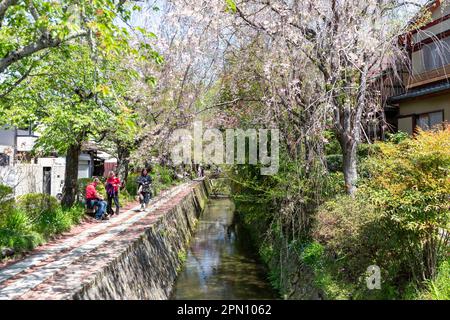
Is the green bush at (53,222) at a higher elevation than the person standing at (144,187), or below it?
below

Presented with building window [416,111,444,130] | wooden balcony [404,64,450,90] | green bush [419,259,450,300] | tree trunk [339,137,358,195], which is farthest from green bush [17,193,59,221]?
building window [416,111,444,130]

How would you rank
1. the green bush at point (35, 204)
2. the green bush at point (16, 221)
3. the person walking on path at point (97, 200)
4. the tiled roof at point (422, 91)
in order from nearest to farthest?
the green bush at point (16, 221) → the green bush at point (35, 204) → the person walking on path at point (97, 200) → the tiled roof at point (422, 91)

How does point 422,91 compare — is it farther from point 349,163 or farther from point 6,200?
point 6,200

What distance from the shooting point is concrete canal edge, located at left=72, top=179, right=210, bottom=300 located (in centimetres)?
721

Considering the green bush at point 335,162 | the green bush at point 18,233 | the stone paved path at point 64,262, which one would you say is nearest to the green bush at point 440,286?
the stone paved path at point 64,262

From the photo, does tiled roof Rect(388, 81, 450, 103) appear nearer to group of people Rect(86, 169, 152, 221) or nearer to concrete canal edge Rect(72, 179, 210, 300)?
concrete canal edge Rect(72, 179, 210, 300)

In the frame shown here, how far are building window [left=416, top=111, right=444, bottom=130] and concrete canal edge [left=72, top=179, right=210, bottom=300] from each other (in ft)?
37.2

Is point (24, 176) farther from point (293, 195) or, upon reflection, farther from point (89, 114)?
point (293, 195)

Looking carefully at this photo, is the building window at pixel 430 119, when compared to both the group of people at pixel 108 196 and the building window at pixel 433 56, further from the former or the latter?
the group of people at pixel 108 196

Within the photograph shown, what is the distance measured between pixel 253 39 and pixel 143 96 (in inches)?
299

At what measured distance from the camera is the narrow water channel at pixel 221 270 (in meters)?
11.6

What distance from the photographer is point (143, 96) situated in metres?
16.8

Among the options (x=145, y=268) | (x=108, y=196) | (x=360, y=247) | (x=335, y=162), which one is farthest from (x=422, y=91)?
(x=108, y=196)

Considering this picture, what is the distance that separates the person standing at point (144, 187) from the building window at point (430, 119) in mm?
11864
